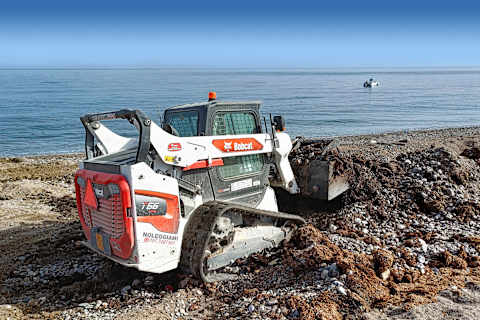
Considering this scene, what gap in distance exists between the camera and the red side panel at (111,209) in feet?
16.2

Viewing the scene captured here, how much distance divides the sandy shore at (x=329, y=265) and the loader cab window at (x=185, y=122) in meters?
2.01

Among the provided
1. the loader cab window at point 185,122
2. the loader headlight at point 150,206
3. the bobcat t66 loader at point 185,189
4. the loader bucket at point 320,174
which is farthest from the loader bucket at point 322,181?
the loader headlight at point 150,206

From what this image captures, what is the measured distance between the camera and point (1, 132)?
29.3 m

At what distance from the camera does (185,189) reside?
574 cm

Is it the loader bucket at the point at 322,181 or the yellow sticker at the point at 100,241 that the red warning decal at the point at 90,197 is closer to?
the yellow sticker at the point at 100,241

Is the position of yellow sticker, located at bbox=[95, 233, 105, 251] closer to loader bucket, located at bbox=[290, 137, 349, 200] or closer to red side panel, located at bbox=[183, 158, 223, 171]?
red side panel, located at bbox=[183, 158, 223, 171]

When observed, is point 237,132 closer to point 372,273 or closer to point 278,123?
point 278,123

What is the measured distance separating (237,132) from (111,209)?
2.28 m

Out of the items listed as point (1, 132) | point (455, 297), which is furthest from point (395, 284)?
point (1, 132)

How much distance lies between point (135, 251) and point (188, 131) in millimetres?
2005

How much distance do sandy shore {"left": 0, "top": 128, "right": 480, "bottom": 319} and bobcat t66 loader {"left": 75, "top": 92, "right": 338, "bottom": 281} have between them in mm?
460

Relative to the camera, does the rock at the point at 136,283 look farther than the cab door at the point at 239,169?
No

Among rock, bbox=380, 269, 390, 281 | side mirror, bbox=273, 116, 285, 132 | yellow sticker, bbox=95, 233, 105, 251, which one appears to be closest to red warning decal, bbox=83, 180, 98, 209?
yellow sticker, bbox=95, 233, 105, 251

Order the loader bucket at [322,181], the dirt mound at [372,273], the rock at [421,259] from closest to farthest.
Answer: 1. the dirt mound at [372,273]
2. the rock at [421,259]
3. the loader bucket at [322,181]
